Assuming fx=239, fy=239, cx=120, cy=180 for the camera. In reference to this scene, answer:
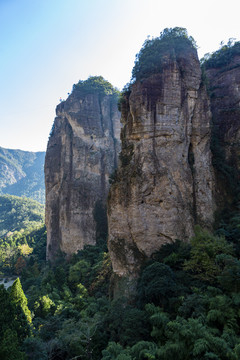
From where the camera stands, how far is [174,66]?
16.9 m

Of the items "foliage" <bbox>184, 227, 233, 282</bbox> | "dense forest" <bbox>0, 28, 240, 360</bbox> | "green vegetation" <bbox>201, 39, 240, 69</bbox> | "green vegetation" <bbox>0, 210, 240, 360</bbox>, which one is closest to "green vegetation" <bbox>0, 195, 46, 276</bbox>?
"dense forest" <bbox>0, 28, 240, 360</bbox>

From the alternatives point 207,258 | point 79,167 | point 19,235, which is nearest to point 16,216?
point 19,235

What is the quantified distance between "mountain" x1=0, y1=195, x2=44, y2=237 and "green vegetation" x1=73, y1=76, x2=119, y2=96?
56256 millimetres

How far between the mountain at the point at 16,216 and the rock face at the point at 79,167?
48.6 m

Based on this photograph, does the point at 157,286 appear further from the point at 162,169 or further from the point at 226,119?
the point at 226,119

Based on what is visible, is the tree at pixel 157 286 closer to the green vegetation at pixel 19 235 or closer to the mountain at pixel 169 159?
the mountain at pixel 169 159

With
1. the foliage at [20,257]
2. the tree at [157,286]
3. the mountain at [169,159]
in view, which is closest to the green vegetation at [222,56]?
the mountain at [169,159]

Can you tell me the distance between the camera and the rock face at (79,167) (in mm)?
32812

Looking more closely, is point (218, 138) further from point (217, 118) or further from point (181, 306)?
point (181, 306)

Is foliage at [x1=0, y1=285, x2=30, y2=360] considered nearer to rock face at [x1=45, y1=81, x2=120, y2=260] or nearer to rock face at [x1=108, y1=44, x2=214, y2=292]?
rock face at [x1=108, y1=44, x2=214, y2=292]

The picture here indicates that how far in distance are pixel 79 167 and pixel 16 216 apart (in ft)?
231

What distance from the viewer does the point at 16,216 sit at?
93.4 meters

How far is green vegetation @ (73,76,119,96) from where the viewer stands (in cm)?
3825

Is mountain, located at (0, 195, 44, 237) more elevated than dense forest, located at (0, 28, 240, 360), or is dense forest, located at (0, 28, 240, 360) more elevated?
dense forest, located at (0, 28, 240, 360)
